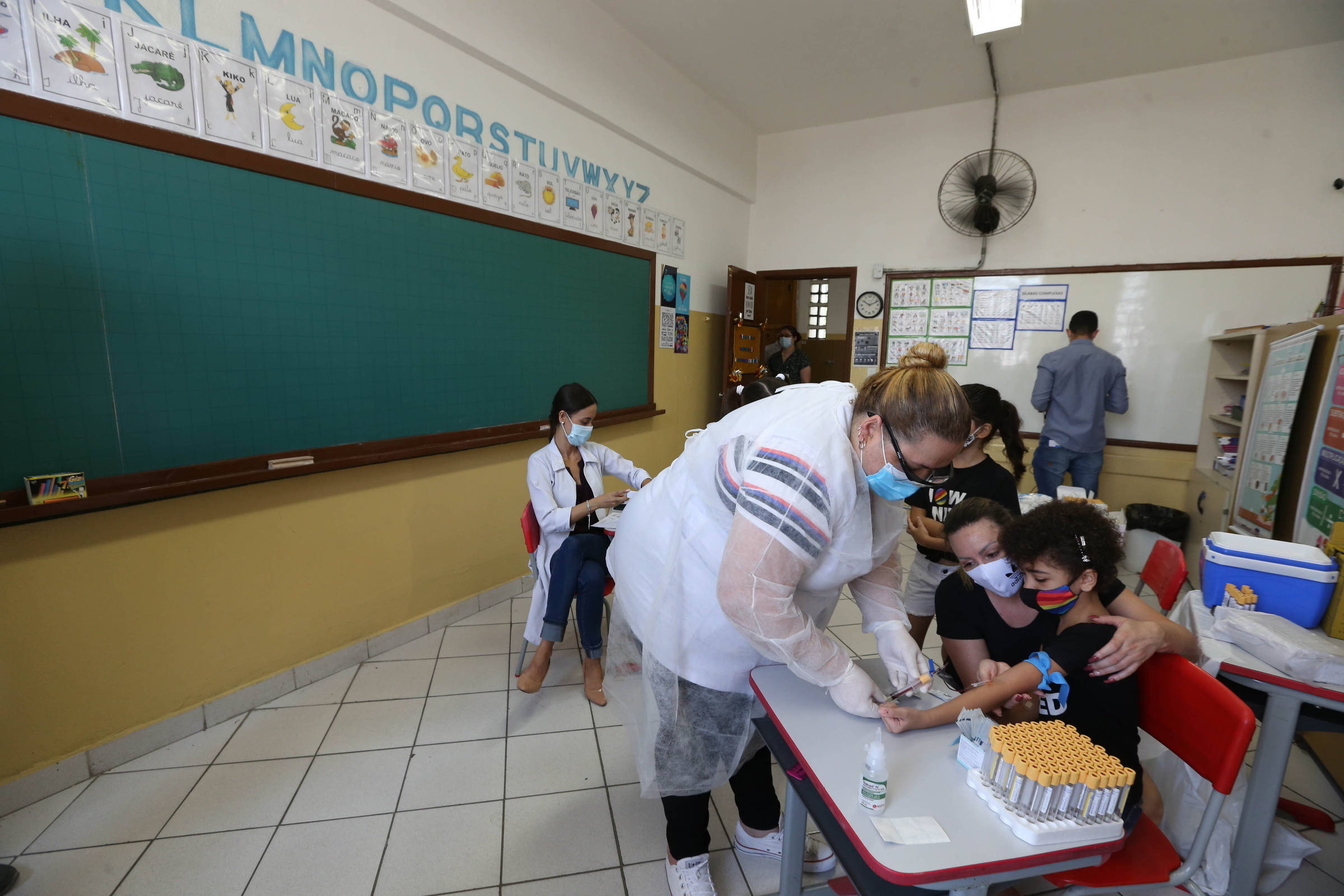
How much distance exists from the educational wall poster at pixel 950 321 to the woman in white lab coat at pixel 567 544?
3678 millimetres

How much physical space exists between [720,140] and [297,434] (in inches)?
161

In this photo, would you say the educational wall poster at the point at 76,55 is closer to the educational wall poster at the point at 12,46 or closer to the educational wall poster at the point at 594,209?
the educational wall poster at the point at 12,46

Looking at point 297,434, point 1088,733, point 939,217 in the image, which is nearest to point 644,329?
point 297,434

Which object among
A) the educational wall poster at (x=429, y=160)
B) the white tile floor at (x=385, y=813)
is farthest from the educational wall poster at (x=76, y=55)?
the white tile floor at (x=385, y=813)

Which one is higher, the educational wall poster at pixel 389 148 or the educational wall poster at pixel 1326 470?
the educational wall poster at pixel 389 148

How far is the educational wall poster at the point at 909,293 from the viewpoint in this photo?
194 inches

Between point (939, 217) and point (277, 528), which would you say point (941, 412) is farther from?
point (939, 217)

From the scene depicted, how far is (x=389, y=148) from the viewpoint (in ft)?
7.97

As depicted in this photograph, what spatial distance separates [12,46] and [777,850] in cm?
298

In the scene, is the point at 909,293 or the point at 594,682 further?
the point at 909,293

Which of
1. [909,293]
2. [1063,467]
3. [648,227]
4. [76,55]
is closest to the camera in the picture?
[76,55]

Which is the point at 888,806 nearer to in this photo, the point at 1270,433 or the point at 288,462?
the point at 288,462

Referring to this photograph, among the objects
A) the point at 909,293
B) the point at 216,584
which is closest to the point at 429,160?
the point at 216,584

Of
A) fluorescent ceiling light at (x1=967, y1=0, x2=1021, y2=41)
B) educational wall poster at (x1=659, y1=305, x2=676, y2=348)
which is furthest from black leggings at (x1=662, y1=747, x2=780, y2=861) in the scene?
fluorescent ceiling light at (x1=967, y1=0, x2=1021, y2=41)
